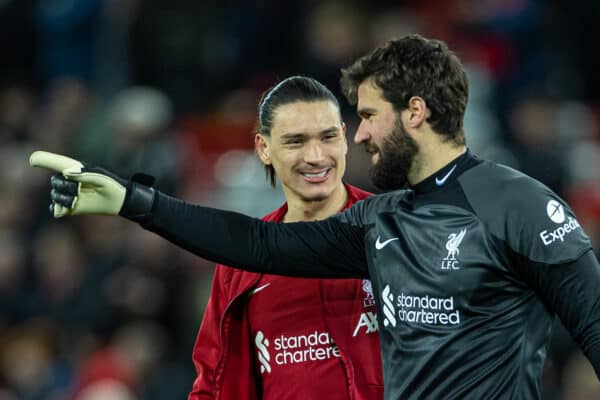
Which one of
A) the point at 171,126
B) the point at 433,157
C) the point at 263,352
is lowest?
the point at 263,352

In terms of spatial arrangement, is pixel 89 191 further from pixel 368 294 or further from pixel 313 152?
pixel 368 294

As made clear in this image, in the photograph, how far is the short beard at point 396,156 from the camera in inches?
146

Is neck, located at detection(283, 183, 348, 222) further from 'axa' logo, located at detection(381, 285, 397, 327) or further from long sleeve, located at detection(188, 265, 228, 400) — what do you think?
'axa' logo, located at detection(381, 285, 397, 327)

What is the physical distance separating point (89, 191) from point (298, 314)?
2.93 feet

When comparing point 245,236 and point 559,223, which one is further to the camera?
point 245,236

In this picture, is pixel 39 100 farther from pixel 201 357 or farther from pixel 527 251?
pixel 527 251

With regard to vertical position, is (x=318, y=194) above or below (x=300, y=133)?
below

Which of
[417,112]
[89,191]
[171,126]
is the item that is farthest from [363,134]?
[171,126]

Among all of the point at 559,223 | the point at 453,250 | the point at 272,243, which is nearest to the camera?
the point at 559,223

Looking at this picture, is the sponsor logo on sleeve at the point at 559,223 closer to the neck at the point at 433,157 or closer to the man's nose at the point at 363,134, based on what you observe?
the neck at the point at 433,157

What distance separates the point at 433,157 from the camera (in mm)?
3725

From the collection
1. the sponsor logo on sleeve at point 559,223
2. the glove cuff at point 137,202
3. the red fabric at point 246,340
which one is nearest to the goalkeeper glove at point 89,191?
the glove cuff at point 137,202

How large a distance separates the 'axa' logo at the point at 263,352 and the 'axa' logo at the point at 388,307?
0.61 metres

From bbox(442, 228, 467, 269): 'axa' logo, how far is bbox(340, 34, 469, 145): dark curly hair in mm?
322
